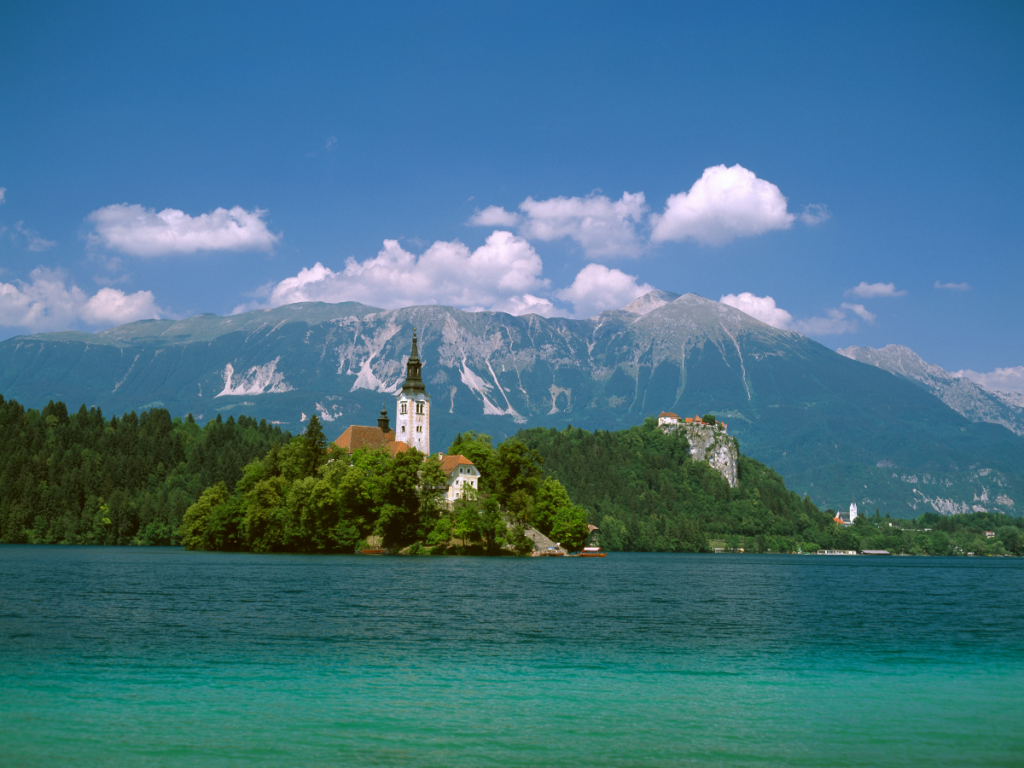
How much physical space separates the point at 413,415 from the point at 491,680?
149 meters

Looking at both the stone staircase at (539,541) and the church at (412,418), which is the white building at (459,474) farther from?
the church at (412,418)

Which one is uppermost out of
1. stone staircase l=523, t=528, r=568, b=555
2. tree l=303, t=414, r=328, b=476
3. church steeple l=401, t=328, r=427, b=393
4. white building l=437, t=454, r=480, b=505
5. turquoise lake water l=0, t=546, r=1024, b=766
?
church steeple l=401, t=328, r=427, b=393

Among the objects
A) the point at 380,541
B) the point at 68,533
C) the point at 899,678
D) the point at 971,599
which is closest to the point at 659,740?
the point at 899,678

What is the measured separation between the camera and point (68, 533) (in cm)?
17450

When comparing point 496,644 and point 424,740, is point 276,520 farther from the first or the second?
point 424,740

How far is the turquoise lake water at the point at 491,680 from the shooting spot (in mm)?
21922

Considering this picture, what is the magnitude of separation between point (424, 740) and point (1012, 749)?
15.0 metres

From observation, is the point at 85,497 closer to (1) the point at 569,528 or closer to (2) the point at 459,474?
(2) the point at 459,474

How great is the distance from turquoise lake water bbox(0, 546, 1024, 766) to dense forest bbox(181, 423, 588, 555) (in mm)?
60153

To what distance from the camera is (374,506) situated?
5084 inches

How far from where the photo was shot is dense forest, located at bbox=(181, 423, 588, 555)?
126875 millimetres

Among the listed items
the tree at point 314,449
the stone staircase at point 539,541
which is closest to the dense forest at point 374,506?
the tree at point 314,449

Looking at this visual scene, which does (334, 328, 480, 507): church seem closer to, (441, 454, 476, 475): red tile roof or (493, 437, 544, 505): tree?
(441, 454, 476, 475): red tile roof

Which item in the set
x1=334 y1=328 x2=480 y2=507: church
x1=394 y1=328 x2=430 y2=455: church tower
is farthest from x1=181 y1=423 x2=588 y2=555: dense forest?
x1=394 y1=328 x2=430 y2=455: church tower
